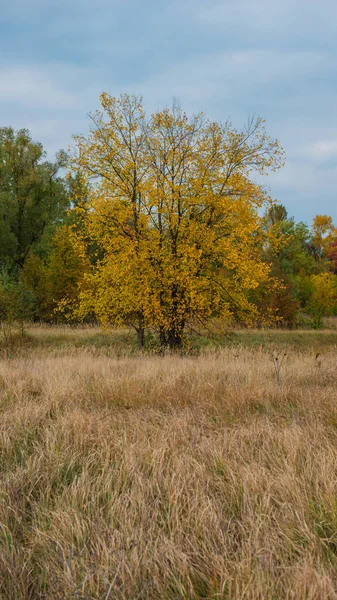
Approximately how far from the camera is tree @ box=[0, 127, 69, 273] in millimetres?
32750

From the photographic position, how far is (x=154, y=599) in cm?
202

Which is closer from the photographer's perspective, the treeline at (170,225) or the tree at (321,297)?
the treeline at (170,225)

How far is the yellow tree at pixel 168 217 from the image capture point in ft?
40.5

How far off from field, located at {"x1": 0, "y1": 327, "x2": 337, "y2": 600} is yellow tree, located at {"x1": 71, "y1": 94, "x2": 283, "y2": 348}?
707cm

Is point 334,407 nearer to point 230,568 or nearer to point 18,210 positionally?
point 230,568

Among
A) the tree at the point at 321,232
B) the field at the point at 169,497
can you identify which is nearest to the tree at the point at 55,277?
the field at the point at 169,497

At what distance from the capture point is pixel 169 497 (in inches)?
110

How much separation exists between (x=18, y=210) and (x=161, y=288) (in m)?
23.3

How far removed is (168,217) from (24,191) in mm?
22864

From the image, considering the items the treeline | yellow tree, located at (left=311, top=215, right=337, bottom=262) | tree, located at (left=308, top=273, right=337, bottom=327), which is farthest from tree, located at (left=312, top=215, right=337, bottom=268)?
the treeline

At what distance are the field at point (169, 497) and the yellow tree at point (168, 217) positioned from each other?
7066 mm

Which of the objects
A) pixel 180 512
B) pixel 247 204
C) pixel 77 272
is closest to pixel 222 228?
pixel 247 204

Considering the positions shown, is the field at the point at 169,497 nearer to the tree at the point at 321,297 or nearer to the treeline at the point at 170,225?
the treeline at the point at 170,225

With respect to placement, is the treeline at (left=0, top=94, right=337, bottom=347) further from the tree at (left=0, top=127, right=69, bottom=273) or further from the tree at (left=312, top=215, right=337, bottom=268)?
the tree at (left=312, top=215, right=337, bottom=268)
